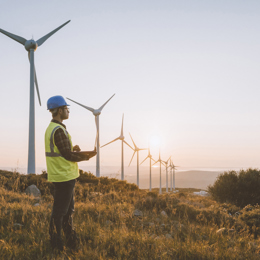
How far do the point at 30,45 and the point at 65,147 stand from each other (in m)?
24.9

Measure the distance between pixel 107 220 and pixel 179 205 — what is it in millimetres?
5116

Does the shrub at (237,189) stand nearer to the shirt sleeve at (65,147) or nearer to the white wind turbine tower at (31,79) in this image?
the white wind turbine tower at (31,79)

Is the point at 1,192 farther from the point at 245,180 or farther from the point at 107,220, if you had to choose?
the point at 245,180

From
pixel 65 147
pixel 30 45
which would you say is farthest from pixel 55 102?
pixel 30 45

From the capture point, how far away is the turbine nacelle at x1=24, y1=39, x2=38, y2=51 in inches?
1039

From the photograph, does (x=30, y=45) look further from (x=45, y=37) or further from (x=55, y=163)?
(x=55, y=163)

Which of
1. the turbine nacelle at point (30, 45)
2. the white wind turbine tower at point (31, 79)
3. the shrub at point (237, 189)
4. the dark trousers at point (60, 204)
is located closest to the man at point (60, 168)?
the dark trousers at point (60, 204)

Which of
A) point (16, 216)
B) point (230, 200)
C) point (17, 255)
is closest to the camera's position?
point (17, 255)

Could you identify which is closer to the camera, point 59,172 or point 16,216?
point 59,172

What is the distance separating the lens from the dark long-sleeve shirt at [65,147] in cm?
443

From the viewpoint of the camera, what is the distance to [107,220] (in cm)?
701

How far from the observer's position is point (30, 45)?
26359 mm

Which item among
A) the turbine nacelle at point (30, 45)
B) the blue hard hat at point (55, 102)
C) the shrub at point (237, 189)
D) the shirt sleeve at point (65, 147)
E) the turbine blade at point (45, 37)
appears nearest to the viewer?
the shirt sleeve at point (65, 147)

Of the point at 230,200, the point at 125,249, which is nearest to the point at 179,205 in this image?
the point at 125,249
